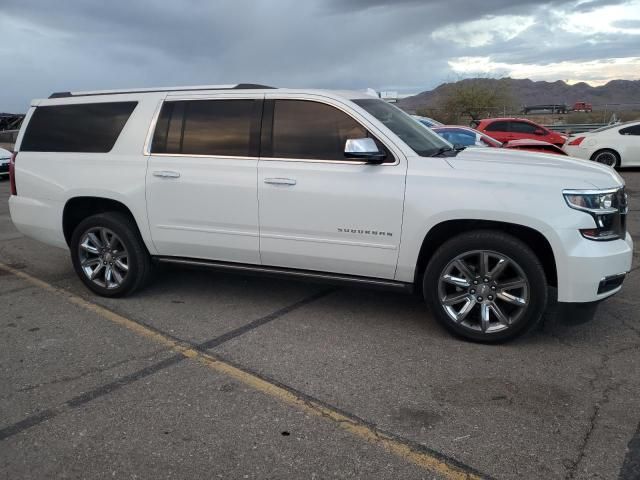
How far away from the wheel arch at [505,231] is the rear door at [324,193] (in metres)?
0.28

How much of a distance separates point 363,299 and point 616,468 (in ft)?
9.31

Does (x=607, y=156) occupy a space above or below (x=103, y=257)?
above

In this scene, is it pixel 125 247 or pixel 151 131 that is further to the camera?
pixel 125 247

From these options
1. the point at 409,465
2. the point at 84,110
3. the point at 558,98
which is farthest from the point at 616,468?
the point at 558,98

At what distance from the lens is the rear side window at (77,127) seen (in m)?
5.38

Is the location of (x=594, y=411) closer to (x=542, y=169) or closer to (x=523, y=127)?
(x=542, y=169)

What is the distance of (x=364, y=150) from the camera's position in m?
4.22

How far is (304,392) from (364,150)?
1.74 metres

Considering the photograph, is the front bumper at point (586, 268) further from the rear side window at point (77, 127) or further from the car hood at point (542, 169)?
the rear side window at point (77, 127)

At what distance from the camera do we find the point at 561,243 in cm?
400

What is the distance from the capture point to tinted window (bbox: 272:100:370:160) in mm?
4590

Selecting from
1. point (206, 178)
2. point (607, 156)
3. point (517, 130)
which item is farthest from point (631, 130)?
point (206, 178)

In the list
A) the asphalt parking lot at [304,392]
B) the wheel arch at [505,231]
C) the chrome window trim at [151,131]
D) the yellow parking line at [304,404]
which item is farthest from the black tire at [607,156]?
the yellow parking line at [304,404]

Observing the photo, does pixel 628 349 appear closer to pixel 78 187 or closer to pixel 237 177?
pixel 237 177
